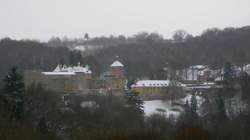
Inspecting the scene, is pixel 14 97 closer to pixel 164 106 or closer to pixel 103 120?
pixel 103 120

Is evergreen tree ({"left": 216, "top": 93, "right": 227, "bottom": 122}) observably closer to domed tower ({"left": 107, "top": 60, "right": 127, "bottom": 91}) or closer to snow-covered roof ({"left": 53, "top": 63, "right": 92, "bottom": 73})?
domed tower ({"left": 107, "top": 60, "right": 127, "bottom": 91})

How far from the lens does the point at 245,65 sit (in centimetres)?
7350

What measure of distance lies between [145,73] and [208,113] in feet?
97.4

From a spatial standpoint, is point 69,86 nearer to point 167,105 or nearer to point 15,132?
point 167,105

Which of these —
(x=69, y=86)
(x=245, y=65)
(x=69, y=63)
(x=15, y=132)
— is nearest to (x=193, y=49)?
(x=245, y=65)

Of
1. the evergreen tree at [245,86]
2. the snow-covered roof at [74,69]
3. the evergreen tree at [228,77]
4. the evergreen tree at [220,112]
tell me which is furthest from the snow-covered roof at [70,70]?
the evergreen tree at [220,112]

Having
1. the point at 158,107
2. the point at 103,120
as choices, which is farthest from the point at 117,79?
the point at 103,120

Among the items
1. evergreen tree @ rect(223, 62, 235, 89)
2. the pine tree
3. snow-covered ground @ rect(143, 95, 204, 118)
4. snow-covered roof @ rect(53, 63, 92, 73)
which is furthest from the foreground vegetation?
snow-covered roof @ rect(53, 63, 92, 73)

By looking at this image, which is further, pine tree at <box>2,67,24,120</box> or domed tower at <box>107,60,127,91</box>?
domed tower at <box>107,60,127,91</box>

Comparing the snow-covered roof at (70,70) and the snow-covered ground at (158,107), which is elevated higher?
the snow-covered roof at (70,70)

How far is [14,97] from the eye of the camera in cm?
2717

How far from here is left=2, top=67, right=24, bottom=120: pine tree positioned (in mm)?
26688

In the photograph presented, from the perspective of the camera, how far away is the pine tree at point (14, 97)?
26.7 m

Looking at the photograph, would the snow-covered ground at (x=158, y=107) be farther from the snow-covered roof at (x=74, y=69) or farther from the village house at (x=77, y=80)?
the snow-covered roof at (x=74, y=69)
